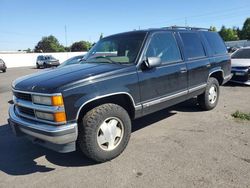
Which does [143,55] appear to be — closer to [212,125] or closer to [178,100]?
[178,100]

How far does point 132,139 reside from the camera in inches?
184

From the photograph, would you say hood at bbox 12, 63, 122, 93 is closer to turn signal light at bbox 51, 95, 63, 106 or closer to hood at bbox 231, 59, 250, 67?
turn signal light at bbox 51, 95, 63, 106

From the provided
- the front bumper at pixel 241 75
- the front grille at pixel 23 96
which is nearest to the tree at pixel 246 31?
the front bumper at pixel 241 75

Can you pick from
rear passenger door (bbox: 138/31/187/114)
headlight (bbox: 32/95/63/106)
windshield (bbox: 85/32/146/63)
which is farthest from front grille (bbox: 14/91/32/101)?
rear passenger door (bbox: 138/31/187/114)

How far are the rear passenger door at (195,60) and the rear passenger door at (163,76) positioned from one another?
0.86ft

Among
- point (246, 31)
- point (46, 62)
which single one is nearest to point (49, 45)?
point (246, 31)

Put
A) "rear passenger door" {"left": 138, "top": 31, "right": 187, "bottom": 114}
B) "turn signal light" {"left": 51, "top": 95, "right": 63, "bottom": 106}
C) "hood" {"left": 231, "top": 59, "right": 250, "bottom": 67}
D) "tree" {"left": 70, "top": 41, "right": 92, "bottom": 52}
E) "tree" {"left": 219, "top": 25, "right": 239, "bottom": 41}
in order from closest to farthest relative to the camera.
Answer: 1. "turn signal light" {"left": 51, "top": 95, "right": 63, "bottom": 106}
2. "rear passenger door" {"left": 138, "top": 31, "right": 187, "bottom": 114}
3. "hood" {"left": 231, "top": 59, "right": 250, "bottom": 67}
4. "tree" {"left": 70, "top": 41, "right": 92, "bottom": 52}
5. "tree" {"left": 219, "top": 25, "right": 239, "bottom": 41}

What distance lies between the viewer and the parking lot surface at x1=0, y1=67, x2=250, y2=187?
10.8 feet

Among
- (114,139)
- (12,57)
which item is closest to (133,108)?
(114,139)

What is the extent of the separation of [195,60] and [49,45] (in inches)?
3945

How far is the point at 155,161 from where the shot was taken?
376 centimetres

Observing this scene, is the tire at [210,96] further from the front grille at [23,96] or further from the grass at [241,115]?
the front grille at [23,96]

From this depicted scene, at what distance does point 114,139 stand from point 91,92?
88 centimetres

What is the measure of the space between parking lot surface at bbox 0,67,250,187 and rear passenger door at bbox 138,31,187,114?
2.24 feet
